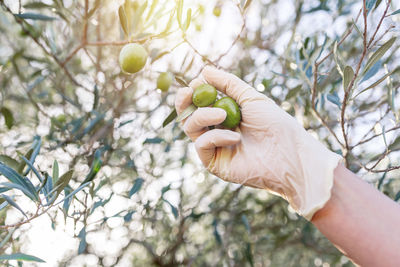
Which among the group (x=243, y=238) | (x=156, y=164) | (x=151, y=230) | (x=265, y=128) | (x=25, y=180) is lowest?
(x=243, y=238)

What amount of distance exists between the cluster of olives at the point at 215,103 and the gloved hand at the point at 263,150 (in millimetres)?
38

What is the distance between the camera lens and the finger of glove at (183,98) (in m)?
1.48

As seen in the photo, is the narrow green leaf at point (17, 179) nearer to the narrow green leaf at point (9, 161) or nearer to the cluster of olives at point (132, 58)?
the narrow green leaf at point (9, 161)

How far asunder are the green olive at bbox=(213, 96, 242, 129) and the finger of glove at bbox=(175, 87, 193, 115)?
123 millimetres

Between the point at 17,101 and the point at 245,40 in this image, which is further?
the point at 245,40

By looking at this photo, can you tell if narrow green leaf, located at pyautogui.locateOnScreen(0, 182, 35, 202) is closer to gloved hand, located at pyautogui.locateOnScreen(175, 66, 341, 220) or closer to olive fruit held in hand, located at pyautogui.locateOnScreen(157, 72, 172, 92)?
gloved hand, located at pyautogui.locateOnScreen(175, 66, 341, 220)

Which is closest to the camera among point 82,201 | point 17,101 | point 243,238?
point 82,201

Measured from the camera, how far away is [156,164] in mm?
2652

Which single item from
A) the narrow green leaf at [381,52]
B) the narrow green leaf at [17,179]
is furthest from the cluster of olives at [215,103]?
the narrow green leaf at [17,179]

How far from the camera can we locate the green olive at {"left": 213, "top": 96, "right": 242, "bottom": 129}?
1494mm

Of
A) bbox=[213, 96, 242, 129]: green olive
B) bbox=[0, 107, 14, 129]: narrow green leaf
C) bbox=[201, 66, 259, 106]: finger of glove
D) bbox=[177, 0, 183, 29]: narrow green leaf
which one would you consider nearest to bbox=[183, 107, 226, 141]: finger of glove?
bbox=[213, 96, 242, 129]: green olive

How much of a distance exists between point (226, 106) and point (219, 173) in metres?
0.31

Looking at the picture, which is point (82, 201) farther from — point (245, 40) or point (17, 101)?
point (245, 40)

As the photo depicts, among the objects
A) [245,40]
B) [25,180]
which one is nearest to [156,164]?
[245,40]
